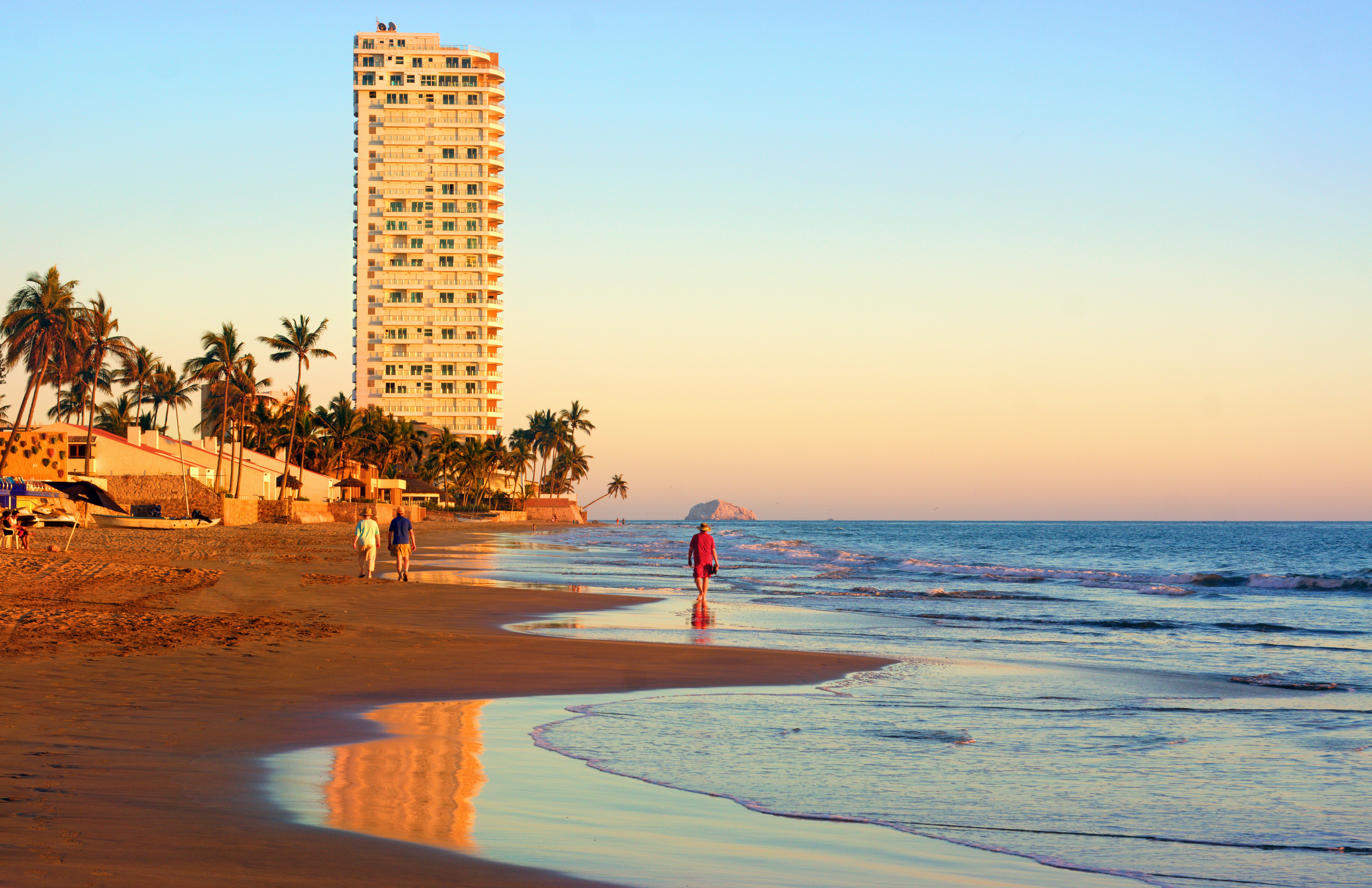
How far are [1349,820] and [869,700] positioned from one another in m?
4.60

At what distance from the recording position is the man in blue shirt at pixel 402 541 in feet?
80.7

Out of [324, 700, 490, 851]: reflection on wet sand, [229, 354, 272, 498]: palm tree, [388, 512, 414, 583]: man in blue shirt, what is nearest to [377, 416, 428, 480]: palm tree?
[229, 354, 272, 498]: palm tree

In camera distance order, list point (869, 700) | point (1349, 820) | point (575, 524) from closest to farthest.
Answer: point (1349, 820) < point (869, 700) < point (575, 524)

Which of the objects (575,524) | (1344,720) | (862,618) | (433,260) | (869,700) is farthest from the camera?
(433,260)

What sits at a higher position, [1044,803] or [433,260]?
[433,260]

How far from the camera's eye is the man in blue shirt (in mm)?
24609

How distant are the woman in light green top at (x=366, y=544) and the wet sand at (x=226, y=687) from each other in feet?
4.58

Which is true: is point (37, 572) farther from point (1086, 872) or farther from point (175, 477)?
point (175, 477)

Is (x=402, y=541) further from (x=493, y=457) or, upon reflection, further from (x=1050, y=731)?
(x=493, y=457)

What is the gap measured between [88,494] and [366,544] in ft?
111

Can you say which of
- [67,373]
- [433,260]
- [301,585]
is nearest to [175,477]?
[67,373]

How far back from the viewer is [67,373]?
228ft

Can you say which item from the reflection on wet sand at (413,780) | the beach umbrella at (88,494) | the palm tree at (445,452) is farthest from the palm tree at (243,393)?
the reflection on wet sand at (413,780)

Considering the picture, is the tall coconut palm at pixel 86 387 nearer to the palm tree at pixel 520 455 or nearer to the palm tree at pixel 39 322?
the palm tree at pixel 39 322
